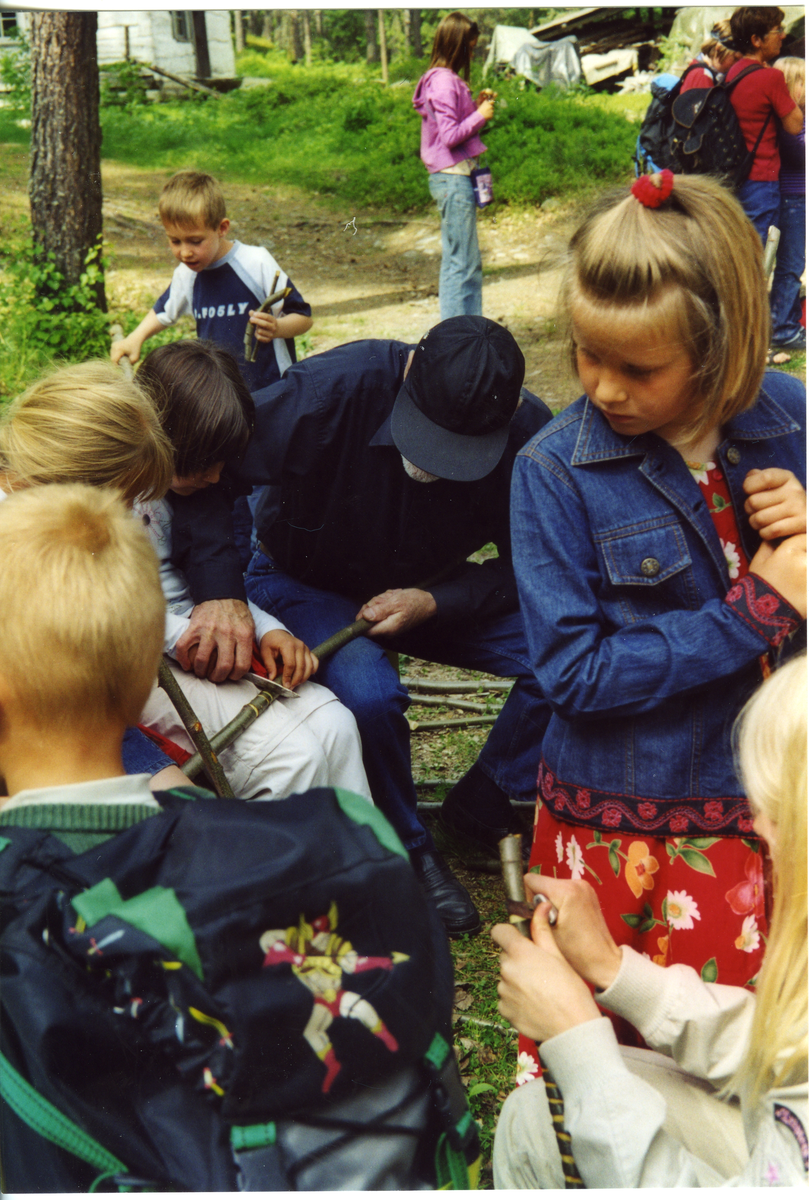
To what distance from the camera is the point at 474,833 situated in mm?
2699

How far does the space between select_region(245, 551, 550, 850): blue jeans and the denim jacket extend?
2.56 feet

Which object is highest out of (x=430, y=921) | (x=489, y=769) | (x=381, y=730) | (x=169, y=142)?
(x=169, y=142)

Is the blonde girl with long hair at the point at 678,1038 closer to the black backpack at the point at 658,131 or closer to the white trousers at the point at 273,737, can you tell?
the white trousers at the point at 273,737

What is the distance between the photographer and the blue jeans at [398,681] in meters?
2.34

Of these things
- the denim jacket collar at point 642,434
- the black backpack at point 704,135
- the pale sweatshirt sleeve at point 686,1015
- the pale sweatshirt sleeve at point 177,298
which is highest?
the black backpack at point 704,135

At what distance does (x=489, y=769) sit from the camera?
2.63m

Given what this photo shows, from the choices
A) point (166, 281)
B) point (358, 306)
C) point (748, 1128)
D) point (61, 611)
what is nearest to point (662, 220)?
point (61, 611)

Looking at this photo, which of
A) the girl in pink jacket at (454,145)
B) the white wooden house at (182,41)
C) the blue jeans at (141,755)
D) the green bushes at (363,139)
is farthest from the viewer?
the girl in pink jacket at (454,145)

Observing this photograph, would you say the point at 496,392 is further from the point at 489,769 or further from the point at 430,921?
the point at 430,921

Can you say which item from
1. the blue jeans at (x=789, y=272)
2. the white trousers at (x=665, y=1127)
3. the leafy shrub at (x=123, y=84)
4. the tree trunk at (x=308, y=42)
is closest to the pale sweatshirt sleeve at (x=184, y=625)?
the white trousers at (x=665, y=1127)

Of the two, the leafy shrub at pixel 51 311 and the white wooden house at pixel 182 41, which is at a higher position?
the white wooden house at pixel 182 41

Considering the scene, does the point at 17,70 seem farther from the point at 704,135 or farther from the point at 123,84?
the point at 704,135

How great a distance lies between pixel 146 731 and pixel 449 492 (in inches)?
39.3

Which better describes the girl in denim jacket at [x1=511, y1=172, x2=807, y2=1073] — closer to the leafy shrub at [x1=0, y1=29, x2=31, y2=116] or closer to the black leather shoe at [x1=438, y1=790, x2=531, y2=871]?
the black leather shoe at [x1=438, y1=790, x2=531, y2=871]
